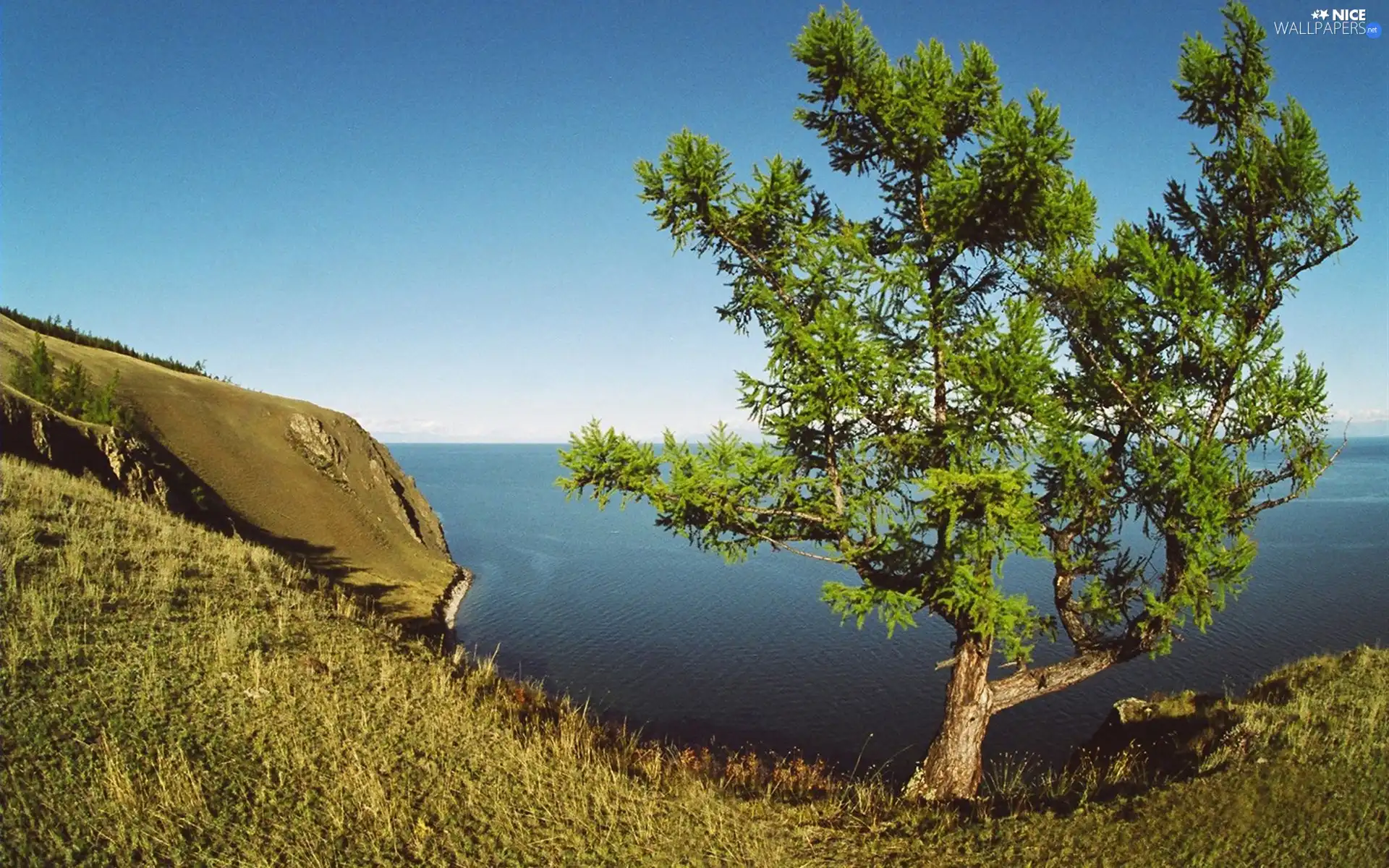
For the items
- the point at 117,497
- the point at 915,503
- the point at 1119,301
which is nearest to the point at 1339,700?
the point at 1119,301

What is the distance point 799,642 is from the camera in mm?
32188

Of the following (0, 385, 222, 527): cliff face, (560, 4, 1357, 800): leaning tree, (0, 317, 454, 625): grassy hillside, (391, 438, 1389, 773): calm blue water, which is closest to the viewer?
(560, 4, 1357, 800): leaning tree

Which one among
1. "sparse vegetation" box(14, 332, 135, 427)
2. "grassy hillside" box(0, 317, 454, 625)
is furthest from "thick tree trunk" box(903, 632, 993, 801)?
"sparse vegetation" box(14, 332, 135, 427)

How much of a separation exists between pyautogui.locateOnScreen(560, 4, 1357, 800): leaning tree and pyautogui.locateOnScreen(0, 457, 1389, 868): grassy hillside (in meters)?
2.36

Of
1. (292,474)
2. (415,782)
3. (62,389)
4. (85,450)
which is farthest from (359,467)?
(415,782)

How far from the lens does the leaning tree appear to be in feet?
29.0

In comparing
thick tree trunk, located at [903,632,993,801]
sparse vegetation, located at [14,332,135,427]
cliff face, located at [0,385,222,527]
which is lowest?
thick tree trunk, located at [903,632,993,801]

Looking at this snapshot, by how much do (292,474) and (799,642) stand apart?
115 feet

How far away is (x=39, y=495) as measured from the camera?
14.8 meters

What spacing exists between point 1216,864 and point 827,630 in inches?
1072

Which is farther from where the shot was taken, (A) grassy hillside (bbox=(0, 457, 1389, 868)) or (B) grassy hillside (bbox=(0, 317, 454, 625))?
(B) grassy hillside (bbox=(0, 317, 454, 625))

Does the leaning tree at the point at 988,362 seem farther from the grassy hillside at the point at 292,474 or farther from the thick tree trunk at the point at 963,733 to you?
the grassy hillside at the point at 292,474

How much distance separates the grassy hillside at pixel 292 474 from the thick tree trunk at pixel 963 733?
27986mm

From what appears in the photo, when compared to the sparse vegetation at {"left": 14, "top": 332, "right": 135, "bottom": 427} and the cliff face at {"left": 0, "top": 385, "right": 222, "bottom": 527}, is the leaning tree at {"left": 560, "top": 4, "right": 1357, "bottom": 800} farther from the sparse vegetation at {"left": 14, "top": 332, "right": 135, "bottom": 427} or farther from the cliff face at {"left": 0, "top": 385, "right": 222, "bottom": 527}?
the sparse vegetation at {"left": 14, "top": 332, "right": 135, "bottom": 427}
